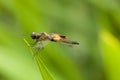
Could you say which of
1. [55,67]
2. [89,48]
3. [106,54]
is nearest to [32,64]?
[55,67]

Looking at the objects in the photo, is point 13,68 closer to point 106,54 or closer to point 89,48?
point 106,54

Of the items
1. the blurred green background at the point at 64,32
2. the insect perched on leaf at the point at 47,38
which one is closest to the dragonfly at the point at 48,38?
the insect perched on leaf at the point at 47,38

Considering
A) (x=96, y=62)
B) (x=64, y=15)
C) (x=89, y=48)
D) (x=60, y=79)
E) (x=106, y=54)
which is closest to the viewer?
(x=106, y=54)

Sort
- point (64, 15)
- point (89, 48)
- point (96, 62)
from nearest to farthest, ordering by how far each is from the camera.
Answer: point (96, 62) → point (89, 48) → point (64, 15)

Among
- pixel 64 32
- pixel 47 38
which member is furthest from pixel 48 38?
pixel 64 32

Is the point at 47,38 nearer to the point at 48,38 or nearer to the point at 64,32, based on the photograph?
the point at 48,38

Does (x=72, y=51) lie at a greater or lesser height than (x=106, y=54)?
greater

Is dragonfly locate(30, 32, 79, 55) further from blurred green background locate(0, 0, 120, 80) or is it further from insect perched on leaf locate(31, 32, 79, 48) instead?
blurred green background locate(0, 0, 120, 80)

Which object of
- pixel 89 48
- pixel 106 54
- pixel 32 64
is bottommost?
pixel 106 54

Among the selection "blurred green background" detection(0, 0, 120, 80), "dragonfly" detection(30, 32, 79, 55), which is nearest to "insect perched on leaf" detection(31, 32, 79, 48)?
"dragonfly" detection(30, 32, 79, 55)
